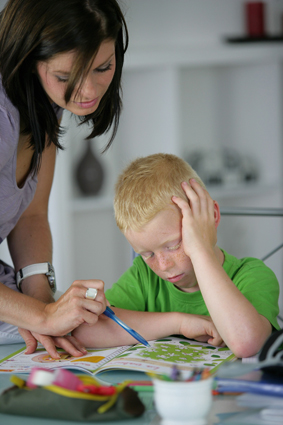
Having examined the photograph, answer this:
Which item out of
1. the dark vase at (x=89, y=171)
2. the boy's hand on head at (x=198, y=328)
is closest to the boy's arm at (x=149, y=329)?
the boy's hand on head at (x=198, y=328)

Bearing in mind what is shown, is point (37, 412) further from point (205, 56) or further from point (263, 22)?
point (263, 22)

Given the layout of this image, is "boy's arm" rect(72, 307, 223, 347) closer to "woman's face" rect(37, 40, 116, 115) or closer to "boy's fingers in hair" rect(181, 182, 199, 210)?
"boy's fingers in hair" rect(181, 182, 199, 210)

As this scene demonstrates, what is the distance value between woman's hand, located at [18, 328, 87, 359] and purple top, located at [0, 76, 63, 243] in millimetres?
283

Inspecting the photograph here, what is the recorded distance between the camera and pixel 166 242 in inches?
41.8

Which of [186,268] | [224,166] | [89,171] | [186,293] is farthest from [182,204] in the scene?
[224,166]

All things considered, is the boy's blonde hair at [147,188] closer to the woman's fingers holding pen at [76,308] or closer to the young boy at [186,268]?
the young boy at [186,268]

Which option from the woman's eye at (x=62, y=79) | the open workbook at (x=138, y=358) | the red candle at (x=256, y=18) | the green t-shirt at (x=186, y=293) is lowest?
the open workbook at (x=138, y=358)

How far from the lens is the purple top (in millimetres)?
1090

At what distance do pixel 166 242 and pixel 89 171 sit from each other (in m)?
2.33

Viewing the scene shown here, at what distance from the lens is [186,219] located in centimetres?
104

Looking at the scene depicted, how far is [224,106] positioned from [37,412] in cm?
321

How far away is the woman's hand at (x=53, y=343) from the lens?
102 cm

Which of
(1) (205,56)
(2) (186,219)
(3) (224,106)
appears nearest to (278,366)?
(2) (186,219)

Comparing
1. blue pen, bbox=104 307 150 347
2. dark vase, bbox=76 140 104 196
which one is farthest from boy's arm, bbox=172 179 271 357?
dark vase, bbox=76 140 104 196
